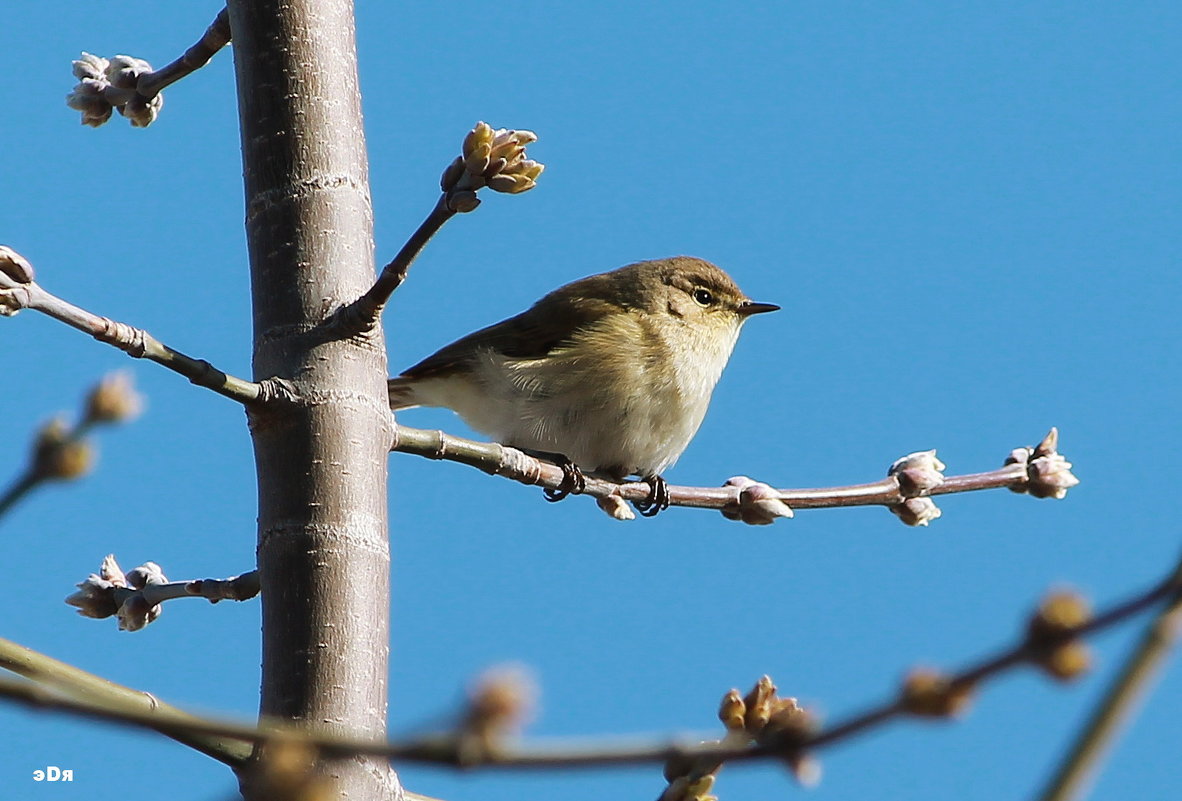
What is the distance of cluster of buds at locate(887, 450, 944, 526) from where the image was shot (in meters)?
3.86

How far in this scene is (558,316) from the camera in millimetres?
6480

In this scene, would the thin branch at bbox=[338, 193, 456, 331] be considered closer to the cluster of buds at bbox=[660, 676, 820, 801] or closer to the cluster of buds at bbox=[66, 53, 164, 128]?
the cluster of buds at bbox=[660, 676, 820, 801]

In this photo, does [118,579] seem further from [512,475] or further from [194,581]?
[512,475]

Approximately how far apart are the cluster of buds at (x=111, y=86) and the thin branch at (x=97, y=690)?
2282 mm

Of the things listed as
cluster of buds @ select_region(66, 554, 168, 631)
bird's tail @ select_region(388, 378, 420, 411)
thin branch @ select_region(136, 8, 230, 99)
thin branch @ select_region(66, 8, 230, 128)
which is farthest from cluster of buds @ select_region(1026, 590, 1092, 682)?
bird's tail @ select_region(388, 378, 420, 411)

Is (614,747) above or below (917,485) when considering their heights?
below

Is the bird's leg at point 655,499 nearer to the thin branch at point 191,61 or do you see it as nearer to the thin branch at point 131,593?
the thin branch at point 131,593

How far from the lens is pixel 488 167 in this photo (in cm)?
268

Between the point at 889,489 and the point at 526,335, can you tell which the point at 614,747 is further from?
the point at 526,335

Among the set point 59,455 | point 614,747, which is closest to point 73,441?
point 59,455

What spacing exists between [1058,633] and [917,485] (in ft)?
9.71

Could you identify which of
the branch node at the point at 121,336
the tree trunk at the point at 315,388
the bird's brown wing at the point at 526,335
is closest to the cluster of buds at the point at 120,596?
the tree trunk at the point at 315,388

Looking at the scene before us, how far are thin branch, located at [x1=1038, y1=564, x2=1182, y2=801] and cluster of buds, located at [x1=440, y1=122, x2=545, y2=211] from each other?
194cm

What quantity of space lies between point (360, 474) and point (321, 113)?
953 millimetres
